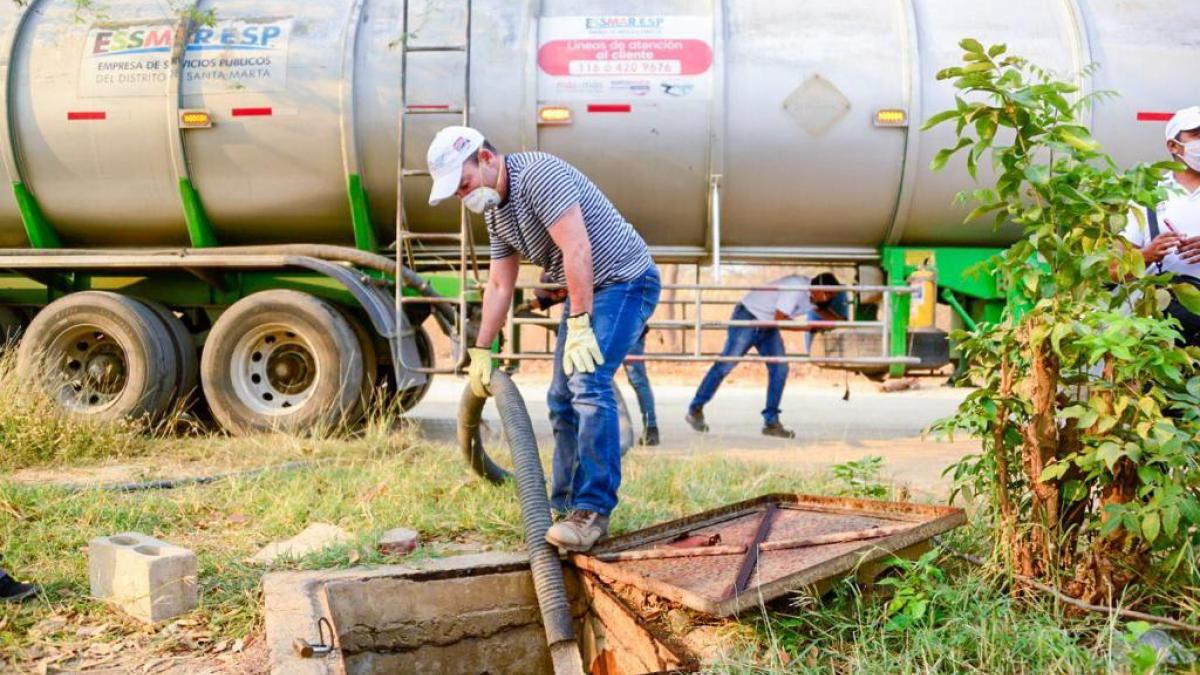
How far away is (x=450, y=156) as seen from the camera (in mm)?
3621

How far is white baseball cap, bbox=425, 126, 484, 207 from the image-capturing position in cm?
362

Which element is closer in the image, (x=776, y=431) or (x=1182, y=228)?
(x=1182, y=228)

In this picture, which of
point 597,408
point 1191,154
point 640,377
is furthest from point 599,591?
point 640,377

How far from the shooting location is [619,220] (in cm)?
391

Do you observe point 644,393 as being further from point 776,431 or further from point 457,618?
point 457,618

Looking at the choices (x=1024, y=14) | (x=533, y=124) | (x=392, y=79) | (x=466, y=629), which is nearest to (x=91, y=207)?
(x=392, y=79)

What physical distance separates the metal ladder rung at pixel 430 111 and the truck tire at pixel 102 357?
228 centimetres

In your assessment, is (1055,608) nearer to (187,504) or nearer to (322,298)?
(187,504)

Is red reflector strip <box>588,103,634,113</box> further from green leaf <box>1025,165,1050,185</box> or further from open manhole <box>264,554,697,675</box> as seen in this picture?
green leaf <box>1025,165,1050,185</box>

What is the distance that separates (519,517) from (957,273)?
422cm

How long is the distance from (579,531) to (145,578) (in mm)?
1383

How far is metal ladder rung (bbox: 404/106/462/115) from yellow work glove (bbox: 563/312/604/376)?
11.0 feet

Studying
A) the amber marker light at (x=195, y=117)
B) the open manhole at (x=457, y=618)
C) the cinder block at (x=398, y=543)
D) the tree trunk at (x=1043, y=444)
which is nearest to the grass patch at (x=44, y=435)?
the amber marker light at (x=195, y=117)

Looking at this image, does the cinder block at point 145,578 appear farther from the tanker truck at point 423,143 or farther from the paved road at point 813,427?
the tanker truck at point 423,143
